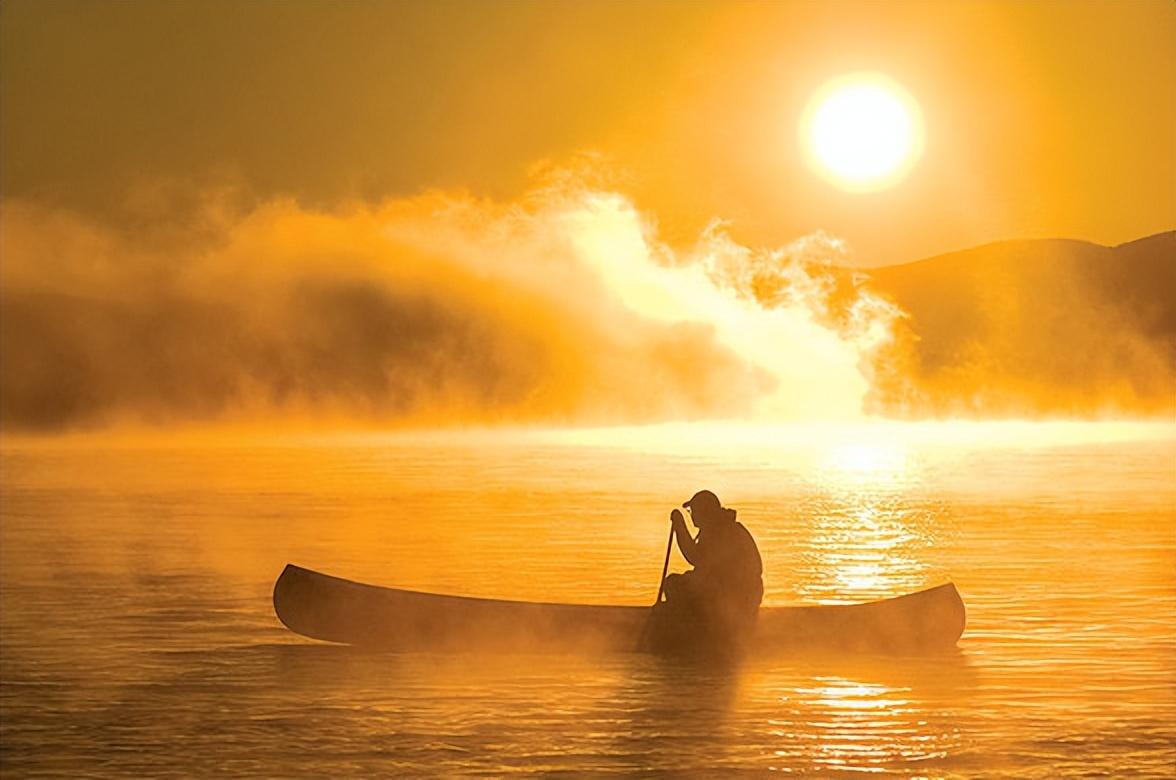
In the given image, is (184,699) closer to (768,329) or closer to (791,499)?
(791,499)

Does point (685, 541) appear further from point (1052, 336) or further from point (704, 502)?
point (1052, 336)

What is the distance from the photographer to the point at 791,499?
8112 centimetres

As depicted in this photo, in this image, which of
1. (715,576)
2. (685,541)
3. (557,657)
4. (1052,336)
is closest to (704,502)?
(685,541)

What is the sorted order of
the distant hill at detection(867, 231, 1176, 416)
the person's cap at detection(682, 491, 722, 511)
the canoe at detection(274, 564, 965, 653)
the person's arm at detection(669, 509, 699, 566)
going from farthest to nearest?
the distant hill at detection(867, 231, 1176, 416)
the canoe at detection(274, 564, 965, 653)
the person's arm at detection(669, 509, 699, 566)
the person's cap at detection(682, 491, 722, 511)

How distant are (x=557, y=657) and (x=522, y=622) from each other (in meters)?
0.65

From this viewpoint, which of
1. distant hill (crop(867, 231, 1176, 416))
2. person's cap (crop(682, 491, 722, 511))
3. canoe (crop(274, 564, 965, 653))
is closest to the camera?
person's cap (crop(682, 491, 722, 511))

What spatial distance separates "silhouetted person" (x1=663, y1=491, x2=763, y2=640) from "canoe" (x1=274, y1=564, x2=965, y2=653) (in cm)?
73

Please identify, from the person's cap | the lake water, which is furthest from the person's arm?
the lake water

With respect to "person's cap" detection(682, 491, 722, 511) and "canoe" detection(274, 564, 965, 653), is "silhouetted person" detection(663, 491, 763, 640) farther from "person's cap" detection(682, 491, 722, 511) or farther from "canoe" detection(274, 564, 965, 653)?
"canoe" detection(274, 564, 965, 653)

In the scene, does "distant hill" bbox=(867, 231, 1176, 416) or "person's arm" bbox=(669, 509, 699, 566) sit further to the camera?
"distant hill" bbox=(867, 231, 1176, 416)

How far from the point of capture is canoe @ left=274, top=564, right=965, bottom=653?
80.7ft

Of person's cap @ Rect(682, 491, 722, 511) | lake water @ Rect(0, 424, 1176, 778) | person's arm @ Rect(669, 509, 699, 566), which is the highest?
person's cap @ Rect(682, 491, 722, 511)

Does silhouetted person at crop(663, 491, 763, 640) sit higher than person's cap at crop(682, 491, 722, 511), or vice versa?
person's cap at crop(682, 491, 722, 511)

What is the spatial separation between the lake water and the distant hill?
10150 cm
